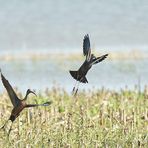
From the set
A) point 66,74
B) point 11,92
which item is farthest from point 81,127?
point 66,74

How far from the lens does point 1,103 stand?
27.9 feet

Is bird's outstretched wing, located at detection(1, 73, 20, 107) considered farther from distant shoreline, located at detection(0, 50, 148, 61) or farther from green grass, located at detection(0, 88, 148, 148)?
distant shoreline, located at detection(0, 50, 148, 61)

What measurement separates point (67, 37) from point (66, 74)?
4.79 metres

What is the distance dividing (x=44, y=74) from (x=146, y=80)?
2419mm

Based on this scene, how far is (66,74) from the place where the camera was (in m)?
14.5

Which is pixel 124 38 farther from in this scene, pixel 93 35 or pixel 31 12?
pixel 31 12

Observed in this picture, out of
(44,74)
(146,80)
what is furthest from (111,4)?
(146,80)

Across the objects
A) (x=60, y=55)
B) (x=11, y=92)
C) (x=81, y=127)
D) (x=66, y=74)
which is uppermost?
(x=60, y=55)

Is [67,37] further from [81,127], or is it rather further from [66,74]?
[81,127]

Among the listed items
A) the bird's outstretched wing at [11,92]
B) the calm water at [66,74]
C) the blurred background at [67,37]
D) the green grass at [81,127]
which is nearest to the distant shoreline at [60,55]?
the blurred background at [67,37]

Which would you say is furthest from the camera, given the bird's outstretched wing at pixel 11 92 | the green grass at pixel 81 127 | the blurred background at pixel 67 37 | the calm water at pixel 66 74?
the blurred background at pixel 67 37

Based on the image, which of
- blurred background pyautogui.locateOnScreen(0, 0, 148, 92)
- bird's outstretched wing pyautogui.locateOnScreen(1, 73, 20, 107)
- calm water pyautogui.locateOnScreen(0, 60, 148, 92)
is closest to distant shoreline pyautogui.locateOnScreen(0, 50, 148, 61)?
blurred background pyautogui.locateOnScreen(0, 0, 148, 92)

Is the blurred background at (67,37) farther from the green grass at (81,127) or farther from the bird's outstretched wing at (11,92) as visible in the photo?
the bird's outstretched wing at (11,92)

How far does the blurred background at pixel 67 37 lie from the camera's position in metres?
15.2
